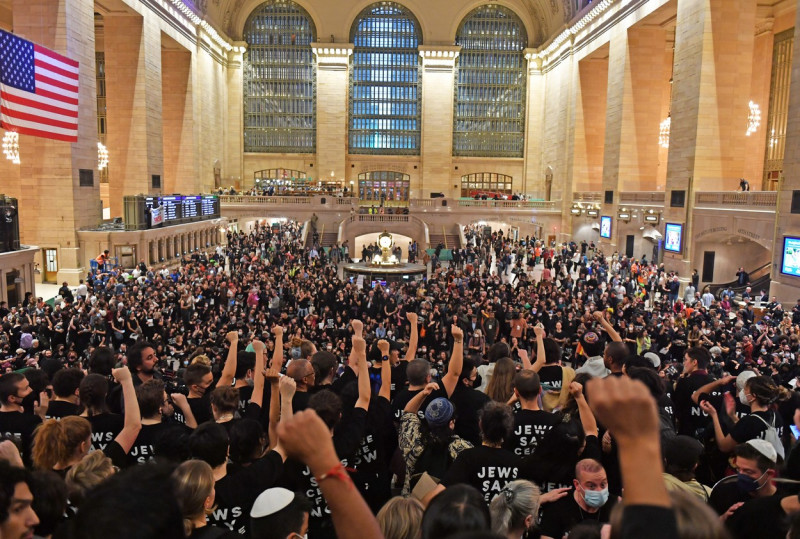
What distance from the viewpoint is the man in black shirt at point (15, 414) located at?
14.8ft

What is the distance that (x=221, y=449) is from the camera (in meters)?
3.32

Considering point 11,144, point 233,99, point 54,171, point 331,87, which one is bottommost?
point 54,171

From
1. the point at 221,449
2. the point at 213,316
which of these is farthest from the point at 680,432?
the point at 213,316

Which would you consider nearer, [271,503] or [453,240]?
[271,503]

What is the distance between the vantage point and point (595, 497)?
332 cm

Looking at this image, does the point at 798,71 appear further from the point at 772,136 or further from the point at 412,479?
the point at 412,479

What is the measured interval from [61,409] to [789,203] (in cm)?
2167

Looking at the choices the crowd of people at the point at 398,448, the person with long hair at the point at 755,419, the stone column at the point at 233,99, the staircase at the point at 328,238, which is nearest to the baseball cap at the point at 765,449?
the crowd of people at the point at 398,448

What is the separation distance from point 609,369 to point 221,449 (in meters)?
4.15

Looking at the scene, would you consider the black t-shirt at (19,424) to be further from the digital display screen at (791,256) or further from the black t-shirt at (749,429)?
the digital display screen at (791,256)

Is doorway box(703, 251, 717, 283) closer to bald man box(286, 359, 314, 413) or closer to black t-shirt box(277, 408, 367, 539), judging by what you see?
bald man box(286, 359, 314, 413)

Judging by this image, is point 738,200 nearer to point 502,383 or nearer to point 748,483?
point 502,383

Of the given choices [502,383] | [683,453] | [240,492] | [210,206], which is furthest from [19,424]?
[210,206]

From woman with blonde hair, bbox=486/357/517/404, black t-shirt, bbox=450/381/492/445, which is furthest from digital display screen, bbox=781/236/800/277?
black t-shirt, bbox=450/381/492/445
